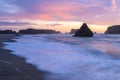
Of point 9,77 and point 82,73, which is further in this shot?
point 82,73

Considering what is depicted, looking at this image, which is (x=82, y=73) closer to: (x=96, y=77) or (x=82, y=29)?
(x=96, y=77)

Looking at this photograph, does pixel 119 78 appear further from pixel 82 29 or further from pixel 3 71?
pixel 82 29

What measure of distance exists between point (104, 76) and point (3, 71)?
4.83 metres

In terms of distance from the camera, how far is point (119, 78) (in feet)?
41.2

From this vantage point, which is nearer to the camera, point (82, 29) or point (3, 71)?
point (3, 71)

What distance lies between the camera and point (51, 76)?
13141 millimetres

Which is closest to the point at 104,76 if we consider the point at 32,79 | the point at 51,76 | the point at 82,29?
the point at 51,76

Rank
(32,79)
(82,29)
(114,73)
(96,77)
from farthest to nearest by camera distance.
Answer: (82,29) < (114,73) < (96,77) < (32,79)

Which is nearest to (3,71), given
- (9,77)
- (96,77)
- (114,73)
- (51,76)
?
(9,77)

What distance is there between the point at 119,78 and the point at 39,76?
3619 millimetres

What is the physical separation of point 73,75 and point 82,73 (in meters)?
0.81

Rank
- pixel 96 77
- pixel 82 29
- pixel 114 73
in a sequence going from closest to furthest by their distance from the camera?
pixel 96 77 → pixel 114 73 → pixel 82 29

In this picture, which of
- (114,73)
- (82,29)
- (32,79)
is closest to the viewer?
(32,79)

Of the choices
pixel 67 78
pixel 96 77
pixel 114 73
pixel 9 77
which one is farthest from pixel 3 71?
pixel 114 73
